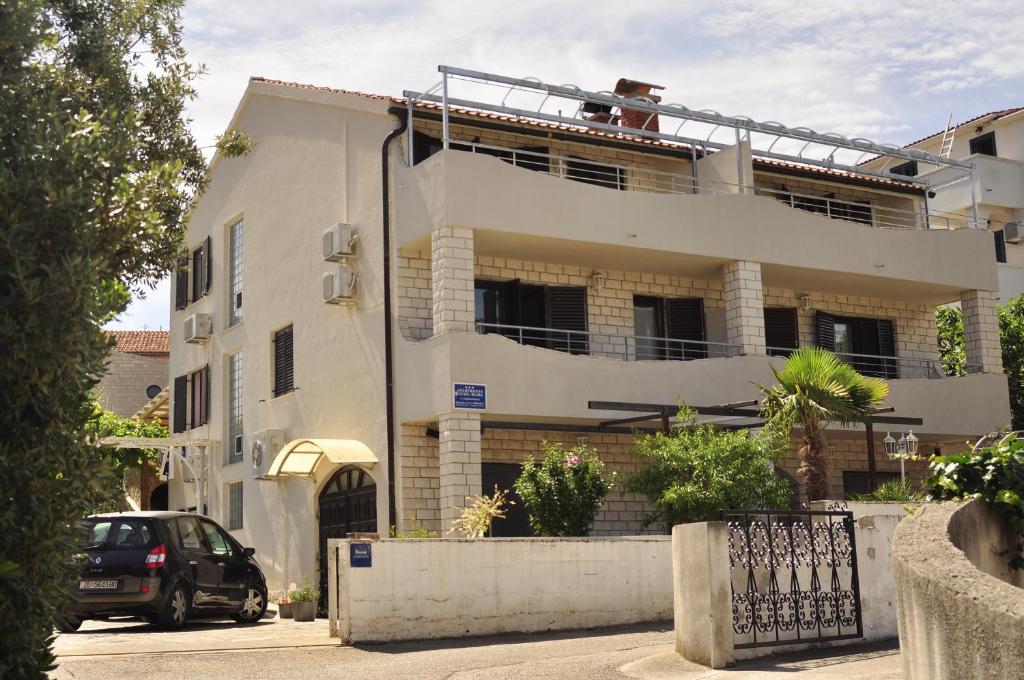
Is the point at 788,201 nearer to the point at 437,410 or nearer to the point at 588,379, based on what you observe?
the point at 588,379

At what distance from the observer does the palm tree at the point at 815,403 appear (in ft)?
58.5

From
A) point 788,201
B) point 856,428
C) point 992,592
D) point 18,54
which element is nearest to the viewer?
point 992,592

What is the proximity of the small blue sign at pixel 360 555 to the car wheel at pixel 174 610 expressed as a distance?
301 cm

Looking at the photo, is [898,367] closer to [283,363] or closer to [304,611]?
[283,363]

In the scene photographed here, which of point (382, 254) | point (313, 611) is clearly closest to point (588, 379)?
point (382, 254)

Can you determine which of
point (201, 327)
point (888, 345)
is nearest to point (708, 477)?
point (888, 345)

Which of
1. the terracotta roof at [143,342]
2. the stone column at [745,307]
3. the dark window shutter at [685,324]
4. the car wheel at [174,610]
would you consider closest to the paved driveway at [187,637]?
the car wheel at [174,610]

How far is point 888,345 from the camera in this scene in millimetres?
27484

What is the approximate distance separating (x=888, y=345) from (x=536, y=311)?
29.1 feet

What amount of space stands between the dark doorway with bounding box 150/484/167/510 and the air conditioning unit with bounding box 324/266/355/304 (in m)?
14.1

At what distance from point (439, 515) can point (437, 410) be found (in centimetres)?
211

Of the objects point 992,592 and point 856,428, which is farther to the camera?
point 856,428

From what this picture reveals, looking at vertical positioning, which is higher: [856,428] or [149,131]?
[149,131]

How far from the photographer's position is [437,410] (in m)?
19.9
